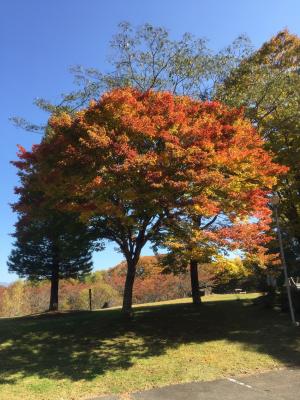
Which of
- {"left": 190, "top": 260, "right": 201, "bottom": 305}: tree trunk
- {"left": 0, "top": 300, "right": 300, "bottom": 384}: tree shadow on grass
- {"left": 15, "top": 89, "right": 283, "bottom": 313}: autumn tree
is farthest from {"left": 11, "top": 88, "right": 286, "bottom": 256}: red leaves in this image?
{"left": 190, "top": 260, "right": 201, "bottom": 305}: tree trunk

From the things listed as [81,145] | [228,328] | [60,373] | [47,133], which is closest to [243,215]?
[228,328]

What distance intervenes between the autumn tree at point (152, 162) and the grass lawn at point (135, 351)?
11.5ft

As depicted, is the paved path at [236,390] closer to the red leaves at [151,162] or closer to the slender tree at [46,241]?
the red leaves at [151,162]

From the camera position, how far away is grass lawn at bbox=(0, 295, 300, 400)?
9797mm

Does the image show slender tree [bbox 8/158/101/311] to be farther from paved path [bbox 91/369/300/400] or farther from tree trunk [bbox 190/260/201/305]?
paved path [bbox 91/369/300/400]

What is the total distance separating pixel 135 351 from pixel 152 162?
5.52m

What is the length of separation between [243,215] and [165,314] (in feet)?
22.2

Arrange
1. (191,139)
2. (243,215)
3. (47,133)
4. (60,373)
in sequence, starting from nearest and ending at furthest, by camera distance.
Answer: (60,373) < (191,139) < (243,215) < (47,133)

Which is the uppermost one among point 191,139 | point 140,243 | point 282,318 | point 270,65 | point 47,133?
point 270,65

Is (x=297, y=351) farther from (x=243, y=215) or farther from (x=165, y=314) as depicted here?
(x=165, y=314)

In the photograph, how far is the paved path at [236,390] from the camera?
326 inches

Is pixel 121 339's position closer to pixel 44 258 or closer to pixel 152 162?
pixel 152 162

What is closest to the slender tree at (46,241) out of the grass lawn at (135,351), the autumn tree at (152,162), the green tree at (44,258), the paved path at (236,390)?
the green tree at (44,258)

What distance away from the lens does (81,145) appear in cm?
1330
